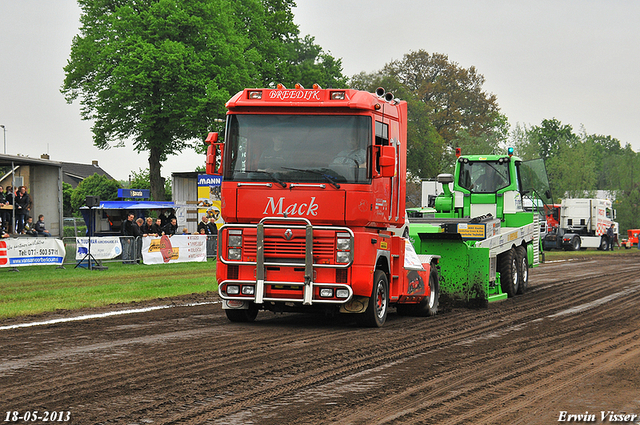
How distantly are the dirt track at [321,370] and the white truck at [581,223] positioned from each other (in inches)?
1433

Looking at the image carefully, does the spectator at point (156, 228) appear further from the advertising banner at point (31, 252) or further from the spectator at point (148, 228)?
the advertising banner at point (31, 252)

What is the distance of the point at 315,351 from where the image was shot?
9125 mm

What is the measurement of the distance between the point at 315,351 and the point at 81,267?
1725cm

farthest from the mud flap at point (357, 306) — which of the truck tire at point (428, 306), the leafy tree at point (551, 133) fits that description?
the leafy tree at point (551, 133)

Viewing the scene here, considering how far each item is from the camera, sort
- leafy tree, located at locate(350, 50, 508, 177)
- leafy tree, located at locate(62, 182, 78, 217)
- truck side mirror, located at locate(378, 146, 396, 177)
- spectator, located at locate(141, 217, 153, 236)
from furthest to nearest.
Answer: leafy tree, located at locate(62, 182, 78, 217) < leafy tree, located at locate(350, 50, 508, 177) < spectator, located at locate(141, 217, 153, 236) < truck side mirror, located at locate(378, 146, 396, 177)

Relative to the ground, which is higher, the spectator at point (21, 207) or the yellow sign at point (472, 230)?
the spectator at point (21, 207)

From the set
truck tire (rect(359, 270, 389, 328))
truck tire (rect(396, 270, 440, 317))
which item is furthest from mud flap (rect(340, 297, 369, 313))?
truck tire (rect(396, 270, 440, 317))

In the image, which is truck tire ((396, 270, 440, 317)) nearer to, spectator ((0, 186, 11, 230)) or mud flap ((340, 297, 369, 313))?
mud flap ((340, 297, 369, 313))

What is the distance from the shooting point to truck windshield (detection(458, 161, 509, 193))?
19047 mm

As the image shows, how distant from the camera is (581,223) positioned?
4816 centimetres

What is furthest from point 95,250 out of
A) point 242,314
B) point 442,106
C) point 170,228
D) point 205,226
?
point 442,106

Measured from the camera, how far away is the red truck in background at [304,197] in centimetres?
1080

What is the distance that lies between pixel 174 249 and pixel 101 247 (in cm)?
310

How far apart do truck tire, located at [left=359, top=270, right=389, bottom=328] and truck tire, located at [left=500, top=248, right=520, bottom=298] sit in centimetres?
624
